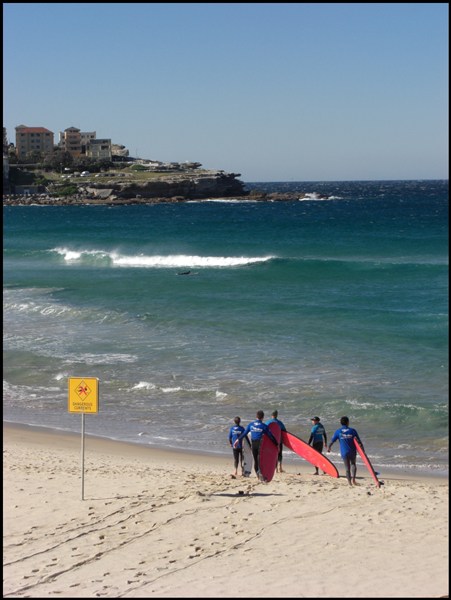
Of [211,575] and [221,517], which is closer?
[211,575]

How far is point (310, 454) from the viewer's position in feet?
48.1

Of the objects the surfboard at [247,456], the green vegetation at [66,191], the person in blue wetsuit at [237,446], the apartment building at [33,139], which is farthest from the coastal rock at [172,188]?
the surfboard at [247,456]

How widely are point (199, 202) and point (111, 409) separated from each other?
350 ft

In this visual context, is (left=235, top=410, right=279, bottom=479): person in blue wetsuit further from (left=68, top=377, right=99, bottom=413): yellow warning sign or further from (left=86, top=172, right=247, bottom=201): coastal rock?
(left=86, top=172, right=247, bottom=201): coastal rock

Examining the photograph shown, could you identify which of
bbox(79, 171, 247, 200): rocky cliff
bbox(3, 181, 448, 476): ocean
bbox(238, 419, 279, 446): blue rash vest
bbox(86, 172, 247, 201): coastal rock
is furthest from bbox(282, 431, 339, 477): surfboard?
bbox(79, 171, 247, 200): rocky cliff

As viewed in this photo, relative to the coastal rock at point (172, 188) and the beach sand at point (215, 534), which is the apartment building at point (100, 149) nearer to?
the coastal rock at point (172, 188)

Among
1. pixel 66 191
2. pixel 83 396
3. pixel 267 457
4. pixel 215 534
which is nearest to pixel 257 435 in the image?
pixel 267 457

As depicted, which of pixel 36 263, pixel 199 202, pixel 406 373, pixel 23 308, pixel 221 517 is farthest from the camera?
pixel 199 202

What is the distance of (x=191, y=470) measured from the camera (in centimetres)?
1446

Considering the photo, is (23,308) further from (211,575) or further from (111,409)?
(211,575)

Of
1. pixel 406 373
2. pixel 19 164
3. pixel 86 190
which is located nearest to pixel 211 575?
pixel 406 373

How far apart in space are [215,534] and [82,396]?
3.33 metres

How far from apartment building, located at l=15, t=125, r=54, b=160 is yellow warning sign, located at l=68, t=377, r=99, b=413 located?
166219mm

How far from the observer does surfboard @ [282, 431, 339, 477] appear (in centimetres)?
1437
